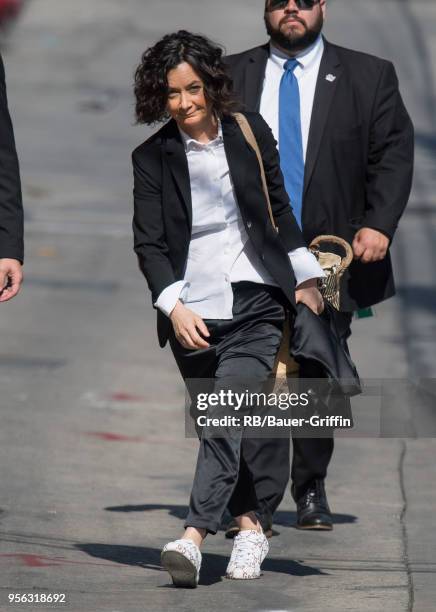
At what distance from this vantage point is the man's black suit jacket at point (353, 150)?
6379 mm

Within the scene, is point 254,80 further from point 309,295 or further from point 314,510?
point 314,510

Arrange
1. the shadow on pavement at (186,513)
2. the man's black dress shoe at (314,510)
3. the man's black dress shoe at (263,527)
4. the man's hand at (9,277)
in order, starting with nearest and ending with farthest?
1. the man's hand at (9,277)
2. the man's black dress shoe at (263,527)
3. the man's black dress shoe at (314,510)
4. the shadow on pavement at (186,513)

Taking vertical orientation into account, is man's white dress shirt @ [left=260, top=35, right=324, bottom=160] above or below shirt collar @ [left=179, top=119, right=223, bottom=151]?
above

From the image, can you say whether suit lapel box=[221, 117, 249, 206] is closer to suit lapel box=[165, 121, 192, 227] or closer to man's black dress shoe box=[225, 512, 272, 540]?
suit lapel box=[165, 121, 192, 227]

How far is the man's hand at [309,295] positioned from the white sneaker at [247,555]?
851 mm

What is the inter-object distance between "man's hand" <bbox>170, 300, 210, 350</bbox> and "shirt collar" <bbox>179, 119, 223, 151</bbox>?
572 mm

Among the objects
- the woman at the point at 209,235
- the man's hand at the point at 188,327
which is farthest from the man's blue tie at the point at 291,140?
the man's hand at the point at 188,327

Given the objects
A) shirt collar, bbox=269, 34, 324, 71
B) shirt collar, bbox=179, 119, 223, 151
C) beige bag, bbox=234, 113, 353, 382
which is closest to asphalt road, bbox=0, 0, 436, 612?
beige bag, bbox=234, 113, 353, 382

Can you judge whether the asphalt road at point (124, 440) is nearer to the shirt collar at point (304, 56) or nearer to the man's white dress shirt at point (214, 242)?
the man's white dress shirt at point (214, 242)

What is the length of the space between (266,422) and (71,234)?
29.4 feet

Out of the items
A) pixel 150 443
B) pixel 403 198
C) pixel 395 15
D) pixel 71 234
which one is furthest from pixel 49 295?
pixel 395 15

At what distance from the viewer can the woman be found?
547cm

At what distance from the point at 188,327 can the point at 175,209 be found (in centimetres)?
45

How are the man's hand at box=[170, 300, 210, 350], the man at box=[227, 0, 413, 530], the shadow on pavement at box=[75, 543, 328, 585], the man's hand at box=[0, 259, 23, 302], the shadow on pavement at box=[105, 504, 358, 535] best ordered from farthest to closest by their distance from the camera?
the shadow on pavement at box=[105, 504, 358, 535], the man at box=[227, 0, 413, 530], the shadow on pavement at box=[75, 543, 328, 585], the man's hand at box=[170, 300, 210, 350], the man's hand at box=[0, 259, 23, 302]
